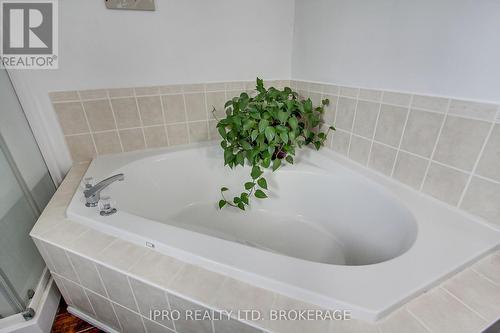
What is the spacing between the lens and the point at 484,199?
69cm

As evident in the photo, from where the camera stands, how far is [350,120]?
1096 mm

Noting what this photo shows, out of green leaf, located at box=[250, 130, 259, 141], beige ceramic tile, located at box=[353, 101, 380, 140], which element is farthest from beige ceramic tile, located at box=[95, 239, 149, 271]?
beige ceramic tile, located at box=[353, 101, 380, 140]

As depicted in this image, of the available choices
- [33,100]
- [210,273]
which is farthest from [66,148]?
[210,273]

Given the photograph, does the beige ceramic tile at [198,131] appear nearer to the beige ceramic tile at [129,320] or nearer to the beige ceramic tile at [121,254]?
the beige ceramic tile at [121,254]

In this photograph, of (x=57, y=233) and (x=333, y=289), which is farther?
(x=57, y=233)

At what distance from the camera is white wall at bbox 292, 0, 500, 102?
2.06ft

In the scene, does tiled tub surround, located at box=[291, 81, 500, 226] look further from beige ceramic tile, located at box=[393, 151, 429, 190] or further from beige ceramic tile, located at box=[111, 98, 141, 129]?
beige ceramic tile, located at box=[111, 98, 141, 129]

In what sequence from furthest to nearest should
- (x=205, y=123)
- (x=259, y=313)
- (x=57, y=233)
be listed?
(x=205, y=123)
(x=57, y=233)
(x=259, y=313)

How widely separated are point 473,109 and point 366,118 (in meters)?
0.37

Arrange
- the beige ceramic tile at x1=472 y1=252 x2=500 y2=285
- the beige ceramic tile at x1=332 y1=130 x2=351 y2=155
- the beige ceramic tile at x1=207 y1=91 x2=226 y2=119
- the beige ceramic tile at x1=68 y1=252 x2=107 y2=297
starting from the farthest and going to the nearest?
the beige ceramic tile at x1=207 y1=91 x2=226 y2=119, the beige ceramic tile at x1=332 y1=130 x2=351 y2=155, the beige ceramic tile at x1=68 y1=252 x2=107 y2=297, the beige ceramic tile at x1=472 y1=252 x2=500 y2=285

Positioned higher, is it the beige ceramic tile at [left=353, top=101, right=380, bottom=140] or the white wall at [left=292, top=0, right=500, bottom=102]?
the white wall at [left=292, top=0, right=500, bottom=102]

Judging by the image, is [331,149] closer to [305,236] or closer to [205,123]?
[305,236]

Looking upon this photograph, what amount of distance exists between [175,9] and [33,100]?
829 mm

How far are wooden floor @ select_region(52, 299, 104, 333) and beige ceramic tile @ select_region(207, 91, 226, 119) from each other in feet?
3.83
